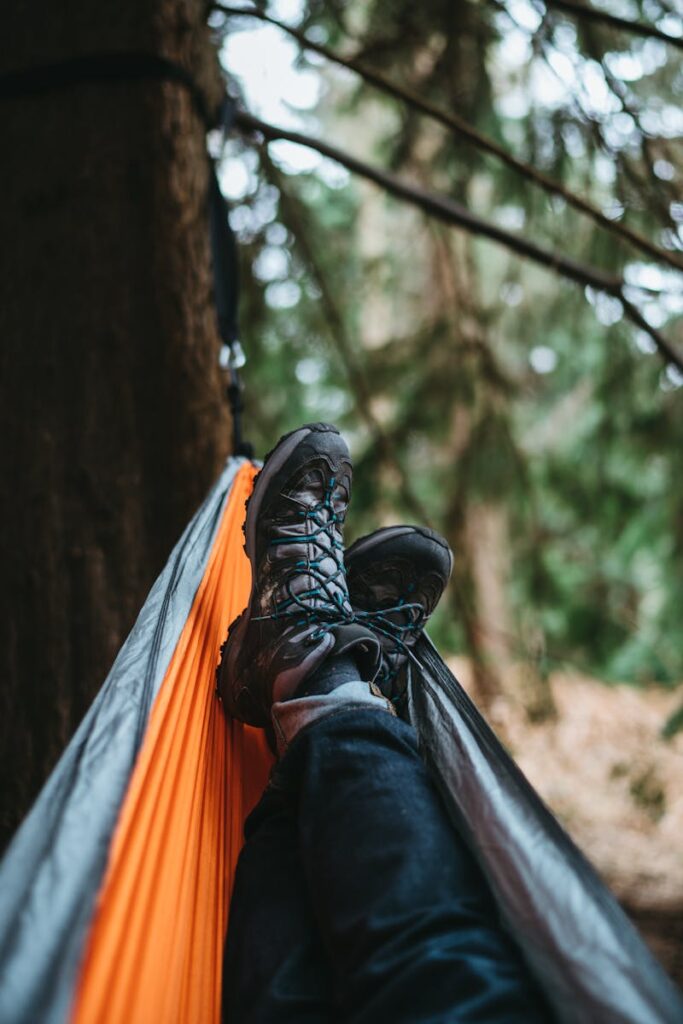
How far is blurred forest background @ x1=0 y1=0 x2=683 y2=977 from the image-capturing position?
1207 mm

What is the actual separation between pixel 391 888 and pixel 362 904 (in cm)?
3

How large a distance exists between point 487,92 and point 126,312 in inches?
52.6

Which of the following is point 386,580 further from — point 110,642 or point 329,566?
point 110,642

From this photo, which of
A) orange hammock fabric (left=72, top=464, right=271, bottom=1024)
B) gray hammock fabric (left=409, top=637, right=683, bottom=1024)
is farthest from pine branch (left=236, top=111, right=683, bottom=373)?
gray hammock fabric (left=409, top=637, right=683, bottom=1024)

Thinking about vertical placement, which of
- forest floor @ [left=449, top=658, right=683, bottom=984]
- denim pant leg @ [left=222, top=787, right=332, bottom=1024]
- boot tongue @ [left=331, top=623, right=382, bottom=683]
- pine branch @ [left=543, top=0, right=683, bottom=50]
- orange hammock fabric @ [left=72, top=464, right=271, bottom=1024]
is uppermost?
pine branch @ [left=543, top=0, right=683, bottom=50]

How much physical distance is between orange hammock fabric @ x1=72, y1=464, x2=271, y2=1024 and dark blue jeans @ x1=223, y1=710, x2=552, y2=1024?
38mm

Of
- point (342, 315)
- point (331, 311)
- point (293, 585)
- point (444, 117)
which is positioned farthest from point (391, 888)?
point (342, 315)

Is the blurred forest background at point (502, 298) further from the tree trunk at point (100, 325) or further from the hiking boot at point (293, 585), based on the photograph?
the hiking boot at point (293, 585)

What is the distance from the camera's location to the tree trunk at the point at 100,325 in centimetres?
120

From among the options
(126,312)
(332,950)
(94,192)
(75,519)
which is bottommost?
(332,950)

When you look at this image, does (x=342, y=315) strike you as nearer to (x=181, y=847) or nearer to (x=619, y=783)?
(x=181, y=847)

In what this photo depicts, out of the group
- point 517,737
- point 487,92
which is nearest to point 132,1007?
point 487,92

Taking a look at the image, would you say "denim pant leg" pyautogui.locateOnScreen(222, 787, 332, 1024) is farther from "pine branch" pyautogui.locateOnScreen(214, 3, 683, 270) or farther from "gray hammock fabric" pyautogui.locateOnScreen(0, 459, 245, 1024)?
"pine branch" pyautogui.locateOnScreen(214, 3, 683, 270)

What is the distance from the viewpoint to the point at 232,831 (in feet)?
2.88
